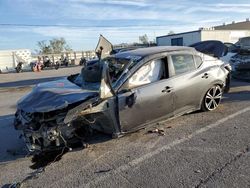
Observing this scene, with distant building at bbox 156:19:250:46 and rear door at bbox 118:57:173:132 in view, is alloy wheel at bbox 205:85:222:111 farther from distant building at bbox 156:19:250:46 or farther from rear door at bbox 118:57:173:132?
distant building at bbox 156:19:250:46

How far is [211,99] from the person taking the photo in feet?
22.9

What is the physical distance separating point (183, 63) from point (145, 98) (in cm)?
148

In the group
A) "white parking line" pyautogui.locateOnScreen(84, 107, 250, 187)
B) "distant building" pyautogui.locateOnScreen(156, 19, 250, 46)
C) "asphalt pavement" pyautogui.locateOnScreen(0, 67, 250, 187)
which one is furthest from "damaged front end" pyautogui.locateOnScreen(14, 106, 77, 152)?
"distant building" pyautogui.locateOnScreen(156, 19, 250, 46)

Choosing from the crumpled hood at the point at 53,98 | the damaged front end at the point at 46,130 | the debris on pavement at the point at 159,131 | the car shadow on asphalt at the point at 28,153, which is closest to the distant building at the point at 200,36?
the debris on pavement at the point at 159,131

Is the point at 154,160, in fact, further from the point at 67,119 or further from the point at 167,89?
the point at 167,89

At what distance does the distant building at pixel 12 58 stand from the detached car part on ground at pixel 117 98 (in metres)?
33.7

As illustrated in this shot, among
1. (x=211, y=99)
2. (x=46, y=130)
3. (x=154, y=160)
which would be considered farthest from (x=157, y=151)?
(x=211, y=99)

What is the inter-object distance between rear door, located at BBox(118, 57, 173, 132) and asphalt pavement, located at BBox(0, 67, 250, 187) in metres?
0.35

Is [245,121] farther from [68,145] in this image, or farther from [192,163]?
[68,145]

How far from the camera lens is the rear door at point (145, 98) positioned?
5.25 metres

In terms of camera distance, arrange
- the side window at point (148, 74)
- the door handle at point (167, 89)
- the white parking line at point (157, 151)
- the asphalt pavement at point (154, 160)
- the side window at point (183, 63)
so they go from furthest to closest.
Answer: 1. the side window at point (183, 63)
2. the door handle at point (167, 89)
3. the side window at point (148, 74)
4. the white parking line at point (157, 151)
5. the asphalt pavement at point (154, 160)

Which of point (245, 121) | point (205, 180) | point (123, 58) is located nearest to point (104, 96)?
point (123, 58)

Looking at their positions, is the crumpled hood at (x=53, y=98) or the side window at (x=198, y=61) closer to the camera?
the crumpled hood at (x=53, y=98)

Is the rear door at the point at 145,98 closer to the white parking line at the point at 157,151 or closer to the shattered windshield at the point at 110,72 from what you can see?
the shattered windshield at the point at 110,72
